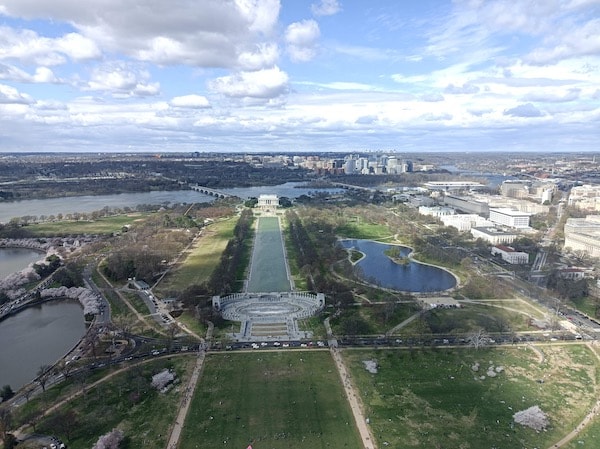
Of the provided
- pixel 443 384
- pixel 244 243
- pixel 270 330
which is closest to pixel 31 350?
pixel 270 330

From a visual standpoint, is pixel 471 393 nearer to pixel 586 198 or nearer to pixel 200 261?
pixel 200 261

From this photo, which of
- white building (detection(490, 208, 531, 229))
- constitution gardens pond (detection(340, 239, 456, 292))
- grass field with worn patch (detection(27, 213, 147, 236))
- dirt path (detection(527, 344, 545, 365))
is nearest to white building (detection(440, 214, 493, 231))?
white building (detection(490, 208, 531, 229))

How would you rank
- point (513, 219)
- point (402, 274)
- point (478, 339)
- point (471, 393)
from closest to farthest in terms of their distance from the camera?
1. point (471, 393)
2. point (478, 339)
3. point (402, 274)
4. point (513, 219)

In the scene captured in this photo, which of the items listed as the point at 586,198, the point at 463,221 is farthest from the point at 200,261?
the point at 586,198

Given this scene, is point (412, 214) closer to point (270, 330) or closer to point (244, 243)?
point (244, 243)

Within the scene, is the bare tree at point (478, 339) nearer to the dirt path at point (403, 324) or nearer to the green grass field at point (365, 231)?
the dirt path at point (403, 324)

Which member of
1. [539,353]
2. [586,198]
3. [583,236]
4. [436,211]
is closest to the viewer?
[539,353]
